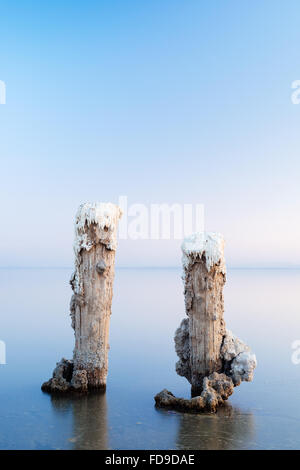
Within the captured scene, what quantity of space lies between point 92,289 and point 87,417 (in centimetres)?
261

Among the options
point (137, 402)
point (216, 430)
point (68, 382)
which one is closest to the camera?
point (216, 430)

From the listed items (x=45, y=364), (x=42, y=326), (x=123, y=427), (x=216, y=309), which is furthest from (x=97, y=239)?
(x=42, y=326)

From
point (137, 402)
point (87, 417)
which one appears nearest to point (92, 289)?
point (137, 402)

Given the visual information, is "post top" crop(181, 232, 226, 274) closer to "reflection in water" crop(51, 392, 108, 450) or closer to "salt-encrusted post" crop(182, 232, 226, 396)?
"salt-encrusted post" crop(182, 232, 226, 396)

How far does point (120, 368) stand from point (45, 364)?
2027mm

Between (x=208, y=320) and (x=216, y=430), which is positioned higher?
(x=208, y=320)

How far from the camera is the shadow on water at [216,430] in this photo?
24.0 ft

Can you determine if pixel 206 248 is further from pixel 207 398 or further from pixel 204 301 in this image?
Result: pixel 207 398

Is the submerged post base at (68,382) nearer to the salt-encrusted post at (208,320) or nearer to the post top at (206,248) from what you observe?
A: the salt-encrusted post at (208,320)

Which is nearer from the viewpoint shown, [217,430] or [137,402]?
[217,430]

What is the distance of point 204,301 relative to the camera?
970 cm

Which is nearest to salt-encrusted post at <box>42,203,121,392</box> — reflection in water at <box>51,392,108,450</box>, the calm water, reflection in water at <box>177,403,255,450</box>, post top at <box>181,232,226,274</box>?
reflection in water at <box>51,392,108,450</box>

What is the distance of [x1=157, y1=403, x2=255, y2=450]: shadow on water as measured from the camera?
733cm

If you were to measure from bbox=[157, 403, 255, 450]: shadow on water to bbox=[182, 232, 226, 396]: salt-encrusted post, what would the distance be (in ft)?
3.32
